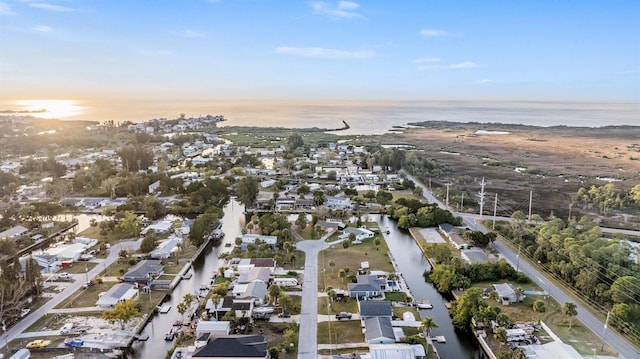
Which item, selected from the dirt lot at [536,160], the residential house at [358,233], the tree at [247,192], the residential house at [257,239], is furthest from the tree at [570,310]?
the tree at [247,192]

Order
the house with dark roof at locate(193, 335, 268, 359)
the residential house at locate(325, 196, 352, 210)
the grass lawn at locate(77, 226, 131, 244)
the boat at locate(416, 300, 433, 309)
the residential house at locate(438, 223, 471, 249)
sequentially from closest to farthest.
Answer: the house with dark roof at locate(193, 335, 268, 359)
the boat at locate(416, 300, 433, 309)
the residential house at locate(438, 223, 471, 249)
the grass lawn at locate(77, 226, 131, 244)
the residential house at locate(325, 196, 352, 210)

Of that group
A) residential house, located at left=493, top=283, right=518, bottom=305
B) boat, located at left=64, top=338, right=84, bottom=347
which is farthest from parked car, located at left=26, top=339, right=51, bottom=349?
residential house, located at left=493, top=283, right=518, bottom=305

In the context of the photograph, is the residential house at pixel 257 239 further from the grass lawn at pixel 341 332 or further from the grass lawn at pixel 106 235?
the grass lawn at pixel 341 332

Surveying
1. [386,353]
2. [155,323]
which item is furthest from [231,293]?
[386,353]

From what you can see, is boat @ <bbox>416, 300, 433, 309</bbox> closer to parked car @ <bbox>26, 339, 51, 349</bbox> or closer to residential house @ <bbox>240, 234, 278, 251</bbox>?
residential house @ <bbox>240, 234, 278, 251</bbox>

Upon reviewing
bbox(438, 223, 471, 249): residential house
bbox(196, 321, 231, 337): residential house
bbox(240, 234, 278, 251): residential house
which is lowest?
bbox(196, 321, 231, 337): residential house

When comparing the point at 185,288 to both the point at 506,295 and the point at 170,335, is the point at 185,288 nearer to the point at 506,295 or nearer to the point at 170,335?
the point at 170,335

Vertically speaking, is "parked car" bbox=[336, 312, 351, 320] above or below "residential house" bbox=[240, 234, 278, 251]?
below

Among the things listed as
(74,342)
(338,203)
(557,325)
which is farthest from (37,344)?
(338,203)
